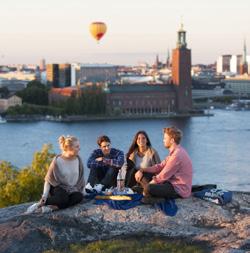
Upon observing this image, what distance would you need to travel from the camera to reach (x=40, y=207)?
6.64 ft

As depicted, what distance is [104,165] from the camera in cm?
227

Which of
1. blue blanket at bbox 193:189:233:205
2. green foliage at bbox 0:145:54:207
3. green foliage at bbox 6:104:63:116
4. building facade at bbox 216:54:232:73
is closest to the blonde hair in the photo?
blue blanket at bbox 193:189:233:205

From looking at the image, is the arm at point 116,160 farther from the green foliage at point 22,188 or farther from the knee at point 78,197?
the green foliage at point 22,188

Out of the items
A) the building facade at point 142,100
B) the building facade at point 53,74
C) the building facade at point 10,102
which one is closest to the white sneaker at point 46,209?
the building facade at point 142,100

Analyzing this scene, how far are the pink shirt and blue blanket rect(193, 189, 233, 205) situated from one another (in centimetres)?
3

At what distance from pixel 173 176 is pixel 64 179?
29 centimetres

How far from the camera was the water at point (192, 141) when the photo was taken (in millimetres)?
9961

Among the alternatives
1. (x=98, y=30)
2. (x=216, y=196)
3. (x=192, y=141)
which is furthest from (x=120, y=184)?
(x=192, y=141)

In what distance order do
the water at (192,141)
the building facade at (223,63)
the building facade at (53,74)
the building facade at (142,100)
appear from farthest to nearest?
the building facade at (223,63), the building facade at (53,74), the building facade at (142,100), the water at (192,141)

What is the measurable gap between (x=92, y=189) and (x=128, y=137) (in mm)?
14667

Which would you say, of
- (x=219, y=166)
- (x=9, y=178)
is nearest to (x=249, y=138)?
(x=219, y=166)

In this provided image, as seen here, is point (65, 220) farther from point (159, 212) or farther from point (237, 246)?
point (237, 246)

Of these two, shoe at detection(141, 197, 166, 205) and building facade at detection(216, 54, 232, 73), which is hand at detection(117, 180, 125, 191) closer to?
shoe at detection(141, 197, 166, 205)

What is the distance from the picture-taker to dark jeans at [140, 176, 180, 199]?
1974 mm
